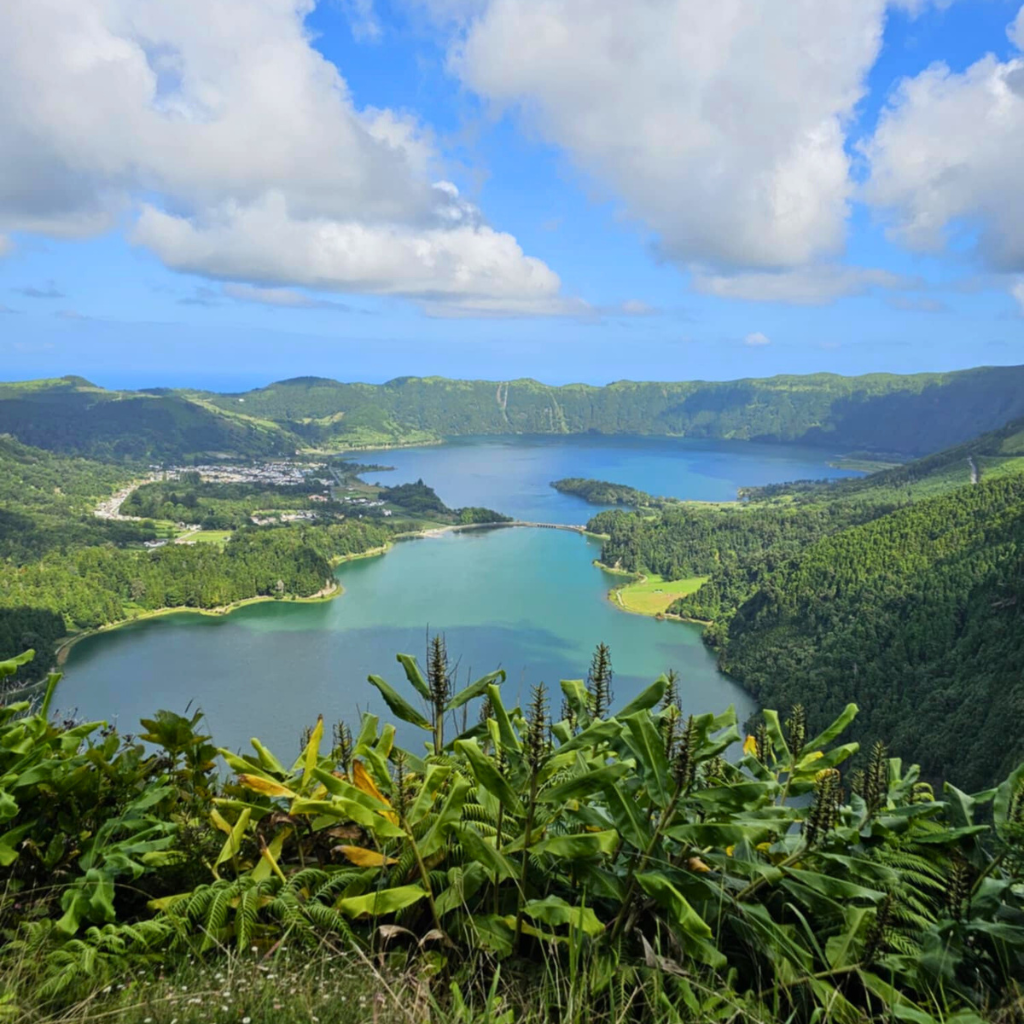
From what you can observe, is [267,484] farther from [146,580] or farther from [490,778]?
[490,778]

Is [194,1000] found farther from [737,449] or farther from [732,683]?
[737,449]

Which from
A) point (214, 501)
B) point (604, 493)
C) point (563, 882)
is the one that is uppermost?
point (563, 882)

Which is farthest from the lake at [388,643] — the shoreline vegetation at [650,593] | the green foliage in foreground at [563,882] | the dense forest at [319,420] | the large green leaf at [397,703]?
the dense forest at [319,420]

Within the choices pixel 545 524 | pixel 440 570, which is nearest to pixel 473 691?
pixel 440 570

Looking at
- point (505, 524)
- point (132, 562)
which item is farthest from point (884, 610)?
point (132, 562)

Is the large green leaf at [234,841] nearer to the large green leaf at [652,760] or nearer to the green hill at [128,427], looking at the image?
the large green leaf at [652,760]
